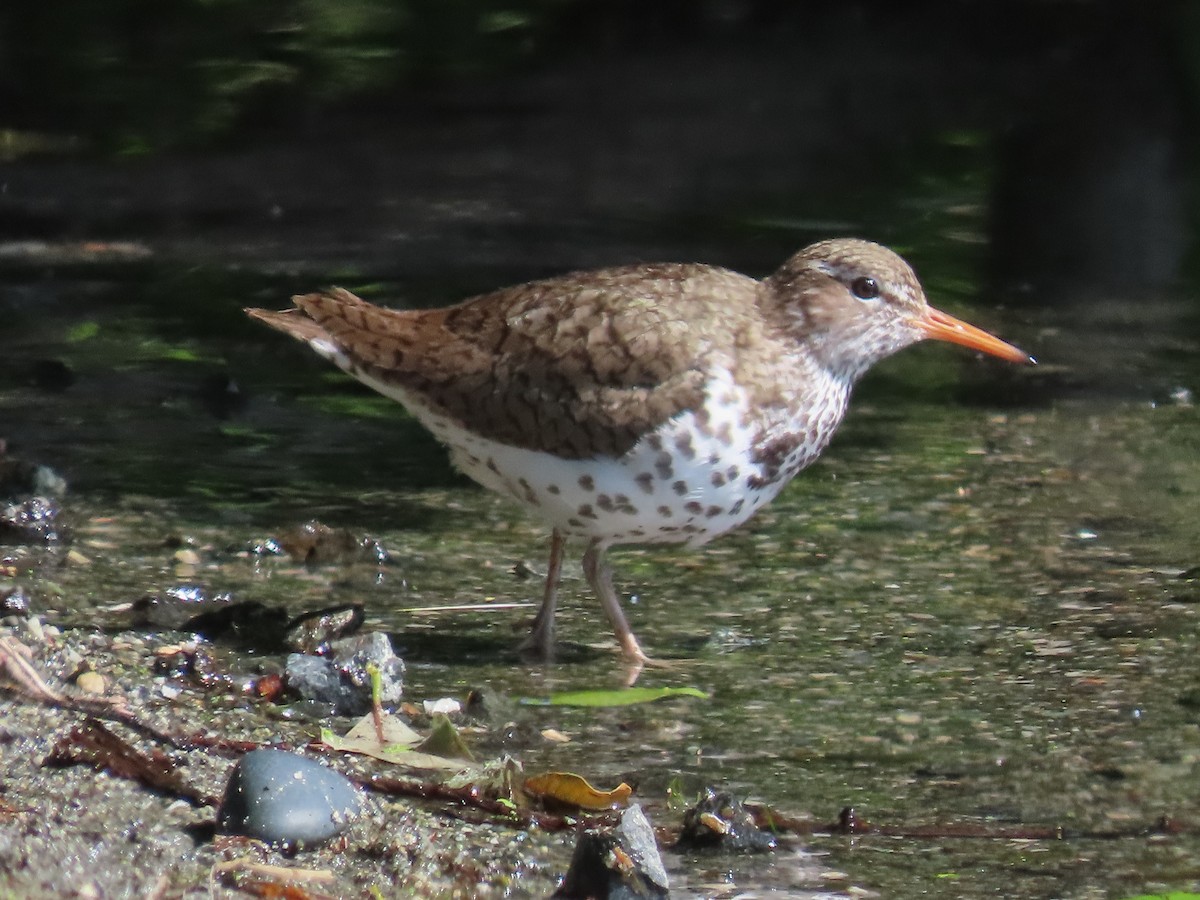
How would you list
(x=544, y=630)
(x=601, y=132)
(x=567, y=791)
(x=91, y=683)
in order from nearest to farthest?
(x=567, y=791) < (x=91, y=683) < (x=544, y=630) < (x=601, y=132)

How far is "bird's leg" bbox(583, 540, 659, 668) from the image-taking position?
5340 mm

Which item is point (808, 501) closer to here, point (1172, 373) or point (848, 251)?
point (848, 251)

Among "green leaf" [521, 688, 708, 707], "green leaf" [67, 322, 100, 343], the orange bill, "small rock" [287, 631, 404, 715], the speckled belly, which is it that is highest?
the orange bill

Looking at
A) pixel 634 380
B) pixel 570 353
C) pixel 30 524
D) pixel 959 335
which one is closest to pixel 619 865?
pixel 634 380

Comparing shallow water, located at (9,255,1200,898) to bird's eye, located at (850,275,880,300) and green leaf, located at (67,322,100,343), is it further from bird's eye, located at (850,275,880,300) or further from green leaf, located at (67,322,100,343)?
bird's eye, located at (850,275,880,300)

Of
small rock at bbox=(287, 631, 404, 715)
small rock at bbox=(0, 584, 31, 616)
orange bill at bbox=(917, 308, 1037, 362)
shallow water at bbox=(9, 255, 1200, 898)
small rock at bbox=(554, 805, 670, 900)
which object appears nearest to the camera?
small rock at bbox=(554, 805, 670, 900)

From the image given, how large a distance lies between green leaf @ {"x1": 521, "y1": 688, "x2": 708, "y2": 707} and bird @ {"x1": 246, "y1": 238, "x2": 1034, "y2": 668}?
0.21 metres

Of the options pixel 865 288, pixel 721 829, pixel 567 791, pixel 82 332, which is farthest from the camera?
pixel 82 332

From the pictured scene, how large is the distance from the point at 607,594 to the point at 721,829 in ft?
5.15

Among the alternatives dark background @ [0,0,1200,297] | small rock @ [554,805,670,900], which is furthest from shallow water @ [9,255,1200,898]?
dark background @ [0,0,1200,297]

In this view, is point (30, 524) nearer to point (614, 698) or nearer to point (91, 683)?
point (91, 683)

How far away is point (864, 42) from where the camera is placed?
16484 mm

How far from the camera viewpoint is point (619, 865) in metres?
3.63

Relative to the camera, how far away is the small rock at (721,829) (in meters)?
3.99
